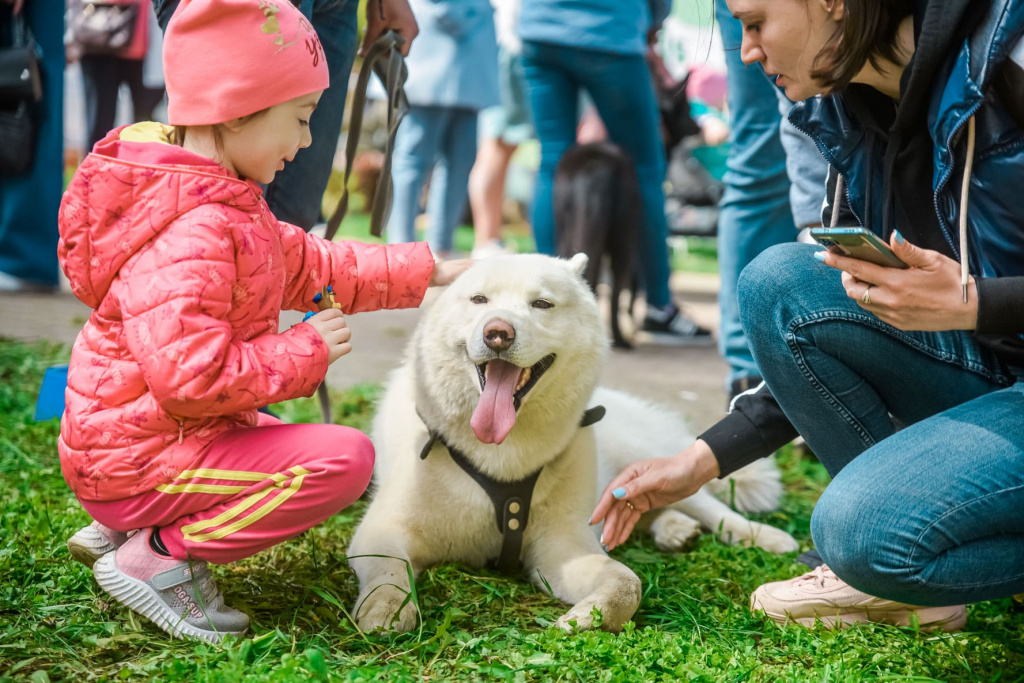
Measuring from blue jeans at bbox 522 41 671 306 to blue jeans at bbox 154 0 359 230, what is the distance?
2.05m

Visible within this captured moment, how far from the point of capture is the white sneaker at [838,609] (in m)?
2.13

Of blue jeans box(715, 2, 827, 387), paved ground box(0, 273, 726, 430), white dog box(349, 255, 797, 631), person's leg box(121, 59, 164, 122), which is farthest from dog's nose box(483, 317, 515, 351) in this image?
person's leg box(121, 59, 164, 122)

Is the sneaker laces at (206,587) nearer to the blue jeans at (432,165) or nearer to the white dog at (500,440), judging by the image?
the white dog at (500,440)

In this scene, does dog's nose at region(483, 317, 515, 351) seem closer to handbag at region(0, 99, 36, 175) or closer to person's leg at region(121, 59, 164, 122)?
handbag at region(0, 99, 36, 175)

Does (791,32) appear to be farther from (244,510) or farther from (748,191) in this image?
(748,191)

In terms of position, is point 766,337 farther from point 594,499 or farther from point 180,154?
point 180,154

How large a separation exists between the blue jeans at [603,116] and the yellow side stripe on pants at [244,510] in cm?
324

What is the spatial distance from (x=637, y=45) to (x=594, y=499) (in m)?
2.76

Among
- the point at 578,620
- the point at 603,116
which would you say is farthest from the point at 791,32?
the point at 603,116

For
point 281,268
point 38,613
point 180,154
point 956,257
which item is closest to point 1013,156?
point 956,257

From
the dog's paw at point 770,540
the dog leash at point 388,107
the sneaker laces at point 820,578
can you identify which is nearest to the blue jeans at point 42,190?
the dog leash at point 388,107

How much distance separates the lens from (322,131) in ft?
9.25

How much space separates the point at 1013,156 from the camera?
72.1 inches

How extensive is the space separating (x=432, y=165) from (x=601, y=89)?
1996 mm
